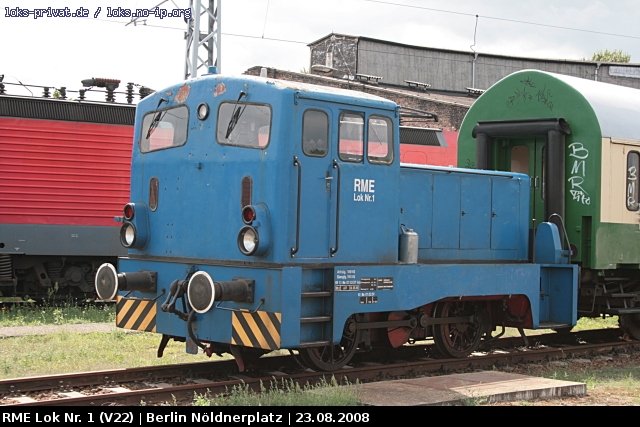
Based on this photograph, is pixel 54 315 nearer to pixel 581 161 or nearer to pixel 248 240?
pixel 248 240

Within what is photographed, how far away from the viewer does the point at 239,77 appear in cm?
918

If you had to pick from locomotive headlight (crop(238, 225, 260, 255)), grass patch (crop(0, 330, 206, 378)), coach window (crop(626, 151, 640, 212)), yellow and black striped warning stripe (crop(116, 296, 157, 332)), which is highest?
coach window (crop(626, 151, 640, 212))

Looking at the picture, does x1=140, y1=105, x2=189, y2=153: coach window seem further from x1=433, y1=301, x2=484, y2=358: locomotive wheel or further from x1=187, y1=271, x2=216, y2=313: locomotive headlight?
x1=433, y1=301, x2=484, y2=358: locomotive wheel

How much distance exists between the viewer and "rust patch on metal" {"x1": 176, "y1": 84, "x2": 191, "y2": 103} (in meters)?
9.75

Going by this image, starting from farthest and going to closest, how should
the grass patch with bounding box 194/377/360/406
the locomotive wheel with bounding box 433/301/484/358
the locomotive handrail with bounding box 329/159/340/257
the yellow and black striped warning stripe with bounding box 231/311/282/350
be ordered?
the locomotive wheel with bounding box 433/301/484/358, the locomotive handrail with bounding box 329/159/340/257, the yellow and black striped warning stripe with bounding box 231/311/282/350, the grass patch with bounding box 194/377/360/406

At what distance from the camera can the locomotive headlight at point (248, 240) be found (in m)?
8.60

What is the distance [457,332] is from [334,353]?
214 cm

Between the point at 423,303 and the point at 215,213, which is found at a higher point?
the point at 215,213

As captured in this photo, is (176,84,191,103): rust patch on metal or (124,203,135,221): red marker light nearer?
(176,84,191,103): rust patch on metal

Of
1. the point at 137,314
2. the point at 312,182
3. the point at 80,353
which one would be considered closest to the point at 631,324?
the point at 312,182

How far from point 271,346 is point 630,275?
724 cm

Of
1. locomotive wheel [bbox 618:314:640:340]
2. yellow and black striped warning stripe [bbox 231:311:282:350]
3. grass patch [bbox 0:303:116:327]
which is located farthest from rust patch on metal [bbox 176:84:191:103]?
locomotive wheel [bbox 618:314:640:340]
